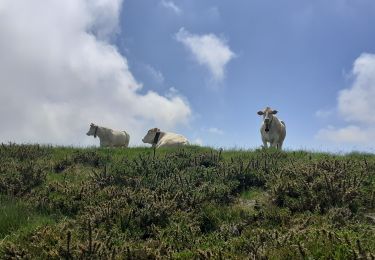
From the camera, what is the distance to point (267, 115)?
22297mm

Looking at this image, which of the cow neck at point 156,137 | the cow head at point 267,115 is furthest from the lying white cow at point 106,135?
the cow head at point 267,115

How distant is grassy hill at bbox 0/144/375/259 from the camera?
6211mm

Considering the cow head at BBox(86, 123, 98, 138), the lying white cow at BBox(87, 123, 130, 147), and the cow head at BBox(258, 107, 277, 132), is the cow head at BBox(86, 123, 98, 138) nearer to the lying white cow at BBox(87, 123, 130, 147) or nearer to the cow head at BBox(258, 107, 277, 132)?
the lying white cow at BBox(87, 123, 130, 147)

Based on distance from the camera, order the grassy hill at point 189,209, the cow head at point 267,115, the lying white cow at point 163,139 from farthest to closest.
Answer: the lying white cow at point 163,139
the cow head at point 267,115
the grassy hill at point 189,209

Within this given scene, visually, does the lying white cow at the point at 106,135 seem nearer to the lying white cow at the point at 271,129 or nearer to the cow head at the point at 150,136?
the cow head at the point at 150,136

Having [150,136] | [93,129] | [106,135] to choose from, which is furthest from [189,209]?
[93,129]

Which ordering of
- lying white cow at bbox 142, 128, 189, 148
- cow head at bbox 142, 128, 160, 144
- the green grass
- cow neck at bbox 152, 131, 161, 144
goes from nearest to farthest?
1. the green grass
2. lying white cow at bbox 142, 128, 189, 148
3. cow neck at bbox 152, 131, 161, 144
4. cow head at bbox 142, 128, 160, 144

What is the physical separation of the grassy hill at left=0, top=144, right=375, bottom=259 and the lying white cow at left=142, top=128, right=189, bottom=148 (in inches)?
432

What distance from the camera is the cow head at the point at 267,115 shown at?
21.8m

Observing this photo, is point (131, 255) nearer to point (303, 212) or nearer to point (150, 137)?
point (303, 212)

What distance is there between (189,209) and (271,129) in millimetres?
13601

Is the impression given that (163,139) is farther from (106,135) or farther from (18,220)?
(18,220)

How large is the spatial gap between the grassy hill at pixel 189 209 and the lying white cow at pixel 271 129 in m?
8.62

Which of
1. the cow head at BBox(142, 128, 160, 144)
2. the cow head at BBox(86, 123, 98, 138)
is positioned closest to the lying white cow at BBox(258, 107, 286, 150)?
the cow head at BBox(142, 128, 160, 144)
